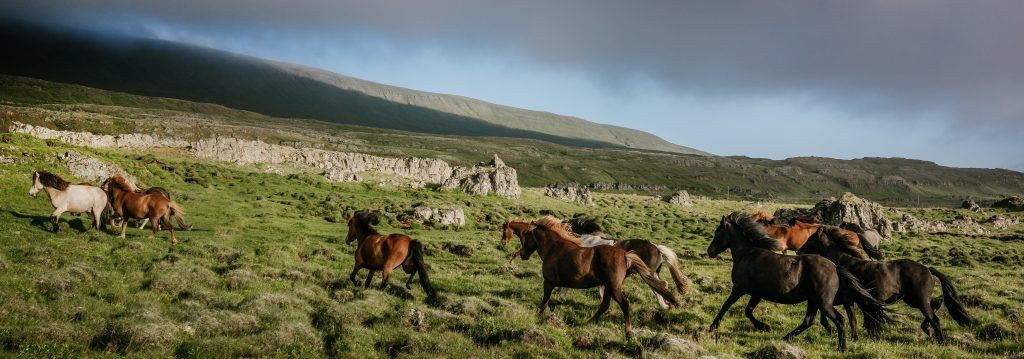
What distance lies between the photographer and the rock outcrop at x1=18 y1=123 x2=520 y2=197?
6112cm

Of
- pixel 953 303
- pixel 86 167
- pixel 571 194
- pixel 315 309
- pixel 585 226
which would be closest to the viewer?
pixel 315 309

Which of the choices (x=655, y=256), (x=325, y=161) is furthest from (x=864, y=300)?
(x=325, y=161)

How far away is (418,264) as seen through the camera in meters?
15.1

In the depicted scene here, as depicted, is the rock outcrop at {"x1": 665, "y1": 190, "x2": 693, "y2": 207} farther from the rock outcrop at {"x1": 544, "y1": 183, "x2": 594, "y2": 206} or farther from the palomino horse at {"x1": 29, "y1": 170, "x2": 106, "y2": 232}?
the palomino horse at {"x1": 29, "y1": 170, "x2": 106, "y2": 232}

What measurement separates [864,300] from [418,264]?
11491 mm

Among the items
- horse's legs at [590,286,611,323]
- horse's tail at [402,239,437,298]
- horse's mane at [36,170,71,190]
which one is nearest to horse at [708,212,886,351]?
horse's legs at [590,286,611,323]

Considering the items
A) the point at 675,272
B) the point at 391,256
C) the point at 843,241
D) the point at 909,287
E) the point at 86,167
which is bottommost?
the point at 86,167

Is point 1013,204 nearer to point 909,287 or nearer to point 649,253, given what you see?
point 909,287

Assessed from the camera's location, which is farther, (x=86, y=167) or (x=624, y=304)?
(x=86, y=167)

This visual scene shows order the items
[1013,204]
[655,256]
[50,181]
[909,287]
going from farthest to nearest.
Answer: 1. [1013,204]
2. [50,181]
3. [655,256]
4. [909,287]

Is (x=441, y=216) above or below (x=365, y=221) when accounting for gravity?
below

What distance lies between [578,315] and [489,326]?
3211mm

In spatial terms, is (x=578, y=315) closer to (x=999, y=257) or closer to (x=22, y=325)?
(x=22, y=325)

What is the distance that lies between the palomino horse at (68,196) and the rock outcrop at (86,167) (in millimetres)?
14811
